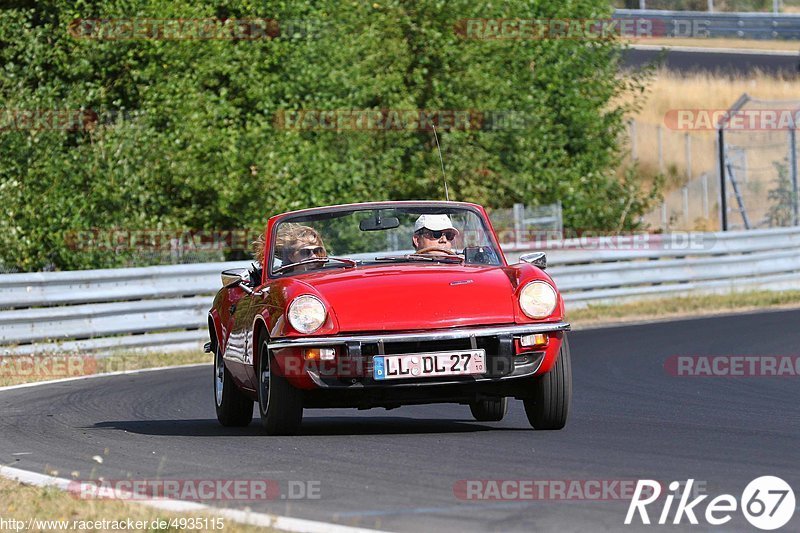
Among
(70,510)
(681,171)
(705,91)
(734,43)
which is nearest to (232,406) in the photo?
(70,510)

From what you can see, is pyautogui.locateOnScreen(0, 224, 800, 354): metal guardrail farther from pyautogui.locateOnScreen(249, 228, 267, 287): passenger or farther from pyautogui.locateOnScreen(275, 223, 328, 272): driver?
pyautogui.locateOnScreen(275, 223, 328, 272): driver

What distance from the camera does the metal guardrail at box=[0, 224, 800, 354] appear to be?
1583 cm

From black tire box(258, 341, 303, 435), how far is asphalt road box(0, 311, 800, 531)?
0.10 m

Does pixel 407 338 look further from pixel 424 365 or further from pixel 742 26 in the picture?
pixel 742 26

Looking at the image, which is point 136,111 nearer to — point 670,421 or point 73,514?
point 670,421

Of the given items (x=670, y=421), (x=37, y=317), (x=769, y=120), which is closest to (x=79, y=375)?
(x=37, y=317)

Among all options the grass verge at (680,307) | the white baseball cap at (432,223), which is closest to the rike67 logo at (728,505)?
the white baseball cap at (432,223)

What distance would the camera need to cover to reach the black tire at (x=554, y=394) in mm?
8180

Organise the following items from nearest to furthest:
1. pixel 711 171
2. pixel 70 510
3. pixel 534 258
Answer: pixel 70 510, pixel 534 258, pixel 711 171

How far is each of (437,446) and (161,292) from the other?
9897 mm

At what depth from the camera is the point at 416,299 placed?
7.98m

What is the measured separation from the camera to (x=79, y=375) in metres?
14.6

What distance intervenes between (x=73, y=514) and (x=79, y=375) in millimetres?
8977

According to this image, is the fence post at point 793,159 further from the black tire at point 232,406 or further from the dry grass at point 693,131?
the black tire at point 232,406
